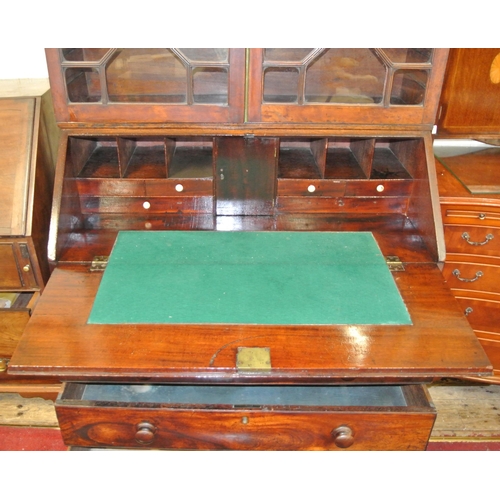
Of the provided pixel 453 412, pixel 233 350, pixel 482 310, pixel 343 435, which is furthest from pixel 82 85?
pixel 453 412

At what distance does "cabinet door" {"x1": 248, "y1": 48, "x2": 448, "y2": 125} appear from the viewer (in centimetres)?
154

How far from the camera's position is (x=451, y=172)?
1979 mm

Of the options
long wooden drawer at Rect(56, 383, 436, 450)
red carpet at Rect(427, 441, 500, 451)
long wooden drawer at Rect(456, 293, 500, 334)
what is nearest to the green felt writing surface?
long wooden drawer at Rect(56, 383, 436, 450)

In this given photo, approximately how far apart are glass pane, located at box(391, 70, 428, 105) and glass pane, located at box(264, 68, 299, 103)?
347 millimetres

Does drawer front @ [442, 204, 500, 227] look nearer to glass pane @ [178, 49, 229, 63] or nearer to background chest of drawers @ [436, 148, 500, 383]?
background chest of drawers @ [436, 148, 500, 383]

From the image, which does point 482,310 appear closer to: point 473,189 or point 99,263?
point 473,189

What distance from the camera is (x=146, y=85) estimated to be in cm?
170

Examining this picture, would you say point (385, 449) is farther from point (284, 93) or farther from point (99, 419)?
point (284, 93)

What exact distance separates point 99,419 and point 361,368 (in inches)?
26.4

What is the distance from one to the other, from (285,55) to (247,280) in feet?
2.34

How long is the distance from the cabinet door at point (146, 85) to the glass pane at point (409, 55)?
47cm

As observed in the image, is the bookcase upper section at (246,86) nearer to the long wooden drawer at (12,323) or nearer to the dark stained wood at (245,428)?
the long wooden drawer at (12,323)

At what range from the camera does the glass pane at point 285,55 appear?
1.52m

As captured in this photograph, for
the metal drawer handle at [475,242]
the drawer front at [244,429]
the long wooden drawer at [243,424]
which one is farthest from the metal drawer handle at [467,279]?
the drawer front at [244,429]
